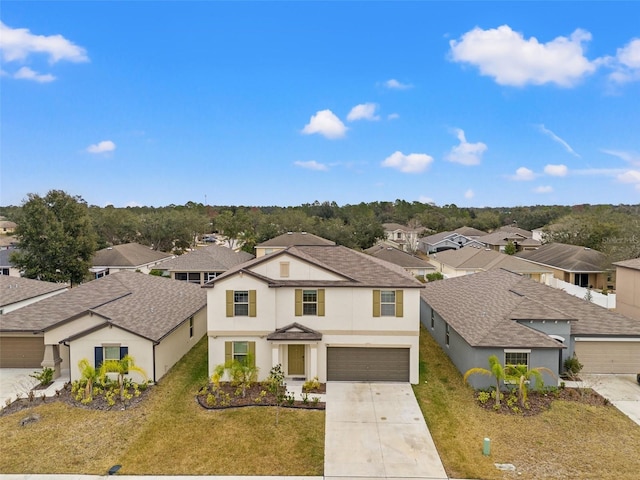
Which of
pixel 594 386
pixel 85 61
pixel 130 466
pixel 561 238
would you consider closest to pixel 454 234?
pixel 561 238

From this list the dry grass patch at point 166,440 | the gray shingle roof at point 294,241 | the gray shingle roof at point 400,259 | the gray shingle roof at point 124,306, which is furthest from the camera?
the gray shingle roof at point 294,241

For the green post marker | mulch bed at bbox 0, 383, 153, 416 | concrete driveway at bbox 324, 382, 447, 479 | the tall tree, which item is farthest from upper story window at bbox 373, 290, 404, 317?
the tall tree

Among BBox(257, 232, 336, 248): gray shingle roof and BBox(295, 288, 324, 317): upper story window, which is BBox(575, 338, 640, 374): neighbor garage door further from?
BBox(257, 232, 336, 248): gray shingle roof

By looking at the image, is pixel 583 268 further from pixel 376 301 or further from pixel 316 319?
pixel 316 319

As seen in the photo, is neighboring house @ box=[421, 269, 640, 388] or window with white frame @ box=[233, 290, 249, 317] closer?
neighboring house @ box=[421, 269, 640, 388]

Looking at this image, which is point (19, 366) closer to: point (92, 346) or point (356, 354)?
point (92, 346)

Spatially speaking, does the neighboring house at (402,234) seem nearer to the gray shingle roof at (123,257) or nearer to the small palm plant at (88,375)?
the gray shingle roof at (123,257)

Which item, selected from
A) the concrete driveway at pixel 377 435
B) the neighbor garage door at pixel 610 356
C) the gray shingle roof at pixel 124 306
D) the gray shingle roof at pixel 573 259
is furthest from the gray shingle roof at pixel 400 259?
the concrete driveway at pixel 377 435
